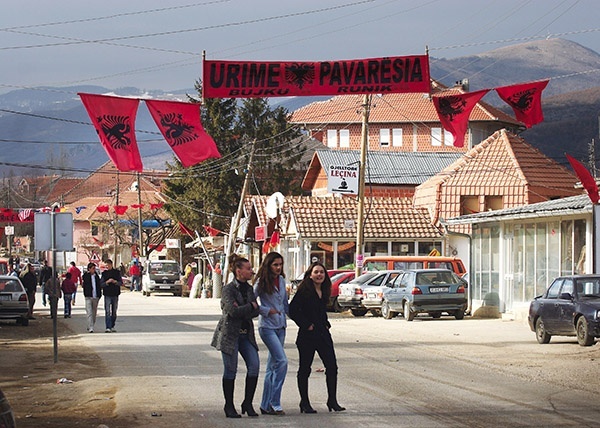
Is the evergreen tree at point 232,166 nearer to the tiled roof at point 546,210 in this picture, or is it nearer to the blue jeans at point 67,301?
the blue jeans at point 67,301

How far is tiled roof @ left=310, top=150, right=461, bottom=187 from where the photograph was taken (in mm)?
69312

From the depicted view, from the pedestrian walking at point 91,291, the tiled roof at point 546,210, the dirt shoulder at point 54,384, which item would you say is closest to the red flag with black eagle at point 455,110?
the tiled roof at point 546,210

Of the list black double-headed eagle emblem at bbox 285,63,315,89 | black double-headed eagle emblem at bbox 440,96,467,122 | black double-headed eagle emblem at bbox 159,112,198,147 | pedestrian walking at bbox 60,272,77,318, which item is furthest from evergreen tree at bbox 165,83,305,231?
black double-headed eagle emblem at bbox 285,63,315,89

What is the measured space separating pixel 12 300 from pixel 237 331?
21478 millimetres

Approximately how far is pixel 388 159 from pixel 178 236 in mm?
22431

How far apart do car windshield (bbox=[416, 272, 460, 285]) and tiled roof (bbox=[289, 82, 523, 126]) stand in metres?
68.4

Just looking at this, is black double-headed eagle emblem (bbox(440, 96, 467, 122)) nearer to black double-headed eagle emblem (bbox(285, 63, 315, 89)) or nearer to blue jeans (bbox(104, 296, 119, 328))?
black double-headed eagle emblem (bbox(285, 63, 315, 89))

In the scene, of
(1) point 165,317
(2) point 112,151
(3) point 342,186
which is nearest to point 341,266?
(3) point 342,186

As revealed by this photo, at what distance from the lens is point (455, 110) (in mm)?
24047

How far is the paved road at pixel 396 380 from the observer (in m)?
12.8

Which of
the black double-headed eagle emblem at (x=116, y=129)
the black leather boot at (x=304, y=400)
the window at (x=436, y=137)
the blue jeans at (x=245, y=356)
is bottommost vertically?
the black leather boot at (x=304, y=400)

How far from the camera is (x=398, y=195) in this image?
6944 centimetres

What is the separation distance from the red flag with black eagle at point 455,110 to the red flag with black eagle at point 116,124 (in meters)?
6.48

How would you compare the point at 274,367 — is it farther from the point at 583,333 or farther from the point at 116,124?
the point at 583,333
